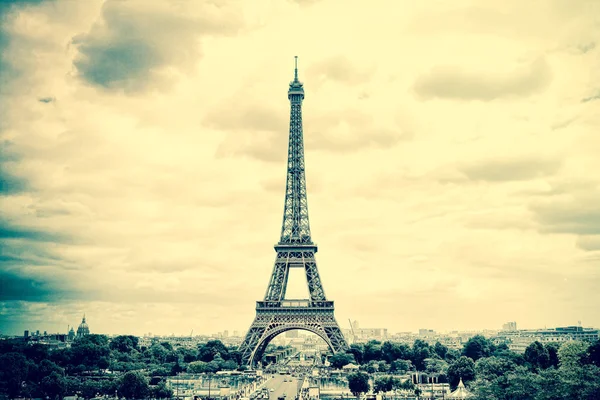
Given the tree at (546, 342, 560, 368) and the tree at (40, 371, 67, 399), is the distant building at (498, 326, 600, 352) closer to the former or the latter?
the tree at (546, 342, 560, 368)

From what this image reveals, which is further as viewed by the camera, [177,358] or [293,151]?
[177,358]

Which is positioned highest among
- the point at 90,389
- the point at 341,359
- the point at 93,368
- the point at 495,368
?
the point at 341,359

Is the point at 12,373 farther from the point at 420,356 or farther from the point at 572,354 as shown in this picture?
the point at 420,356

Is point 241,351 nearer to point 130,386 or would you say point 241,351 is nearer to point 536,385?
point 130,386

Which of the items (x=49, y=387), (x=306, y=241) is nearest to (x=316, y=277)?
(x=306, y=241)

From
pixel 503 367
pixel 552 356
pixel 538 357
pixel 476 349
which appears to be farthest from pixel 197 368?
pixel 552 356

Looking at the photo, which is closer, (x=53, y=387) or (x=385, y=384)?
(x=53, y=387)
